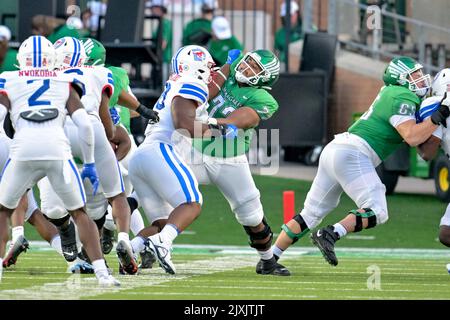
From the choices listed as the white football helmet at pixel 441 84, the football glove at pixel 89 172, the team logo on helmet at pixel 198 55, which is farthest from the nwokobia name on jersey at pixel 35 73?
the white football helmet at pixel 441 84

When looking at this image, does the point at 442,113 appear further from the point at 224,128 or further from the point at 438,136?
the point at 224,128

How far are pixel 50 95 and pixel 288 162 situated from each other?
1406 cm

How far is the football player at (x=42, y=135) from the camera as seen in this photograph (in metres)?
9.12

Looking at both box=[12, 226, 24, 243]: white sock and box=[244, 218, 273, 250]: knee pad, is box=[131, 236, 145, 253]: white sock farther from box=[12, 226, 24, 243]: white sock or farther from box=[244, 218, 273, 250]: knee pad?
box=[12, 226, 24, 243]: white sock

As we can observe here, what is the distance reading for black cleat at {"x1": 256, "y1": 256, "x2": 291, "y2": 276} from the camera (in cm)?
1089

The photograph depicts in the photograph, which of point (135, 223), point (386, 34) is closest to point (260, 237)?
point (135, 223)

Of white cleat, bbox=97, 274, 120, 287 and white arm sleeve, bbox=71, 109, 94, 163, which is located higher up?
white arm sleeve, bbox=71, 109, 94, 163

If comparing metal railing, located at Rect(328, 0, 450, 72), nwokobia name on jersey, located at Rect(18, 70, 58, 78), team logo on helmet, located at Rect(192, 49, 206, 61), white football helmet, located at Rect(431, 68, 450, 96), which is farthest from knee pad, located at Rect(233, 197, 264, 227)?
metal railing, located at Rect(328, 0, 450, 72)

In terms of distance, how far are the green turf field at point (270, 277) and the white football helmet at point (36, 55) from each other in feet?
4.54

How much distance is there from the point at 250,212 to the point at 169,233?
971 millimetres

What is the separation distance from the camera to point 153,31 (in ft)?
72.5
